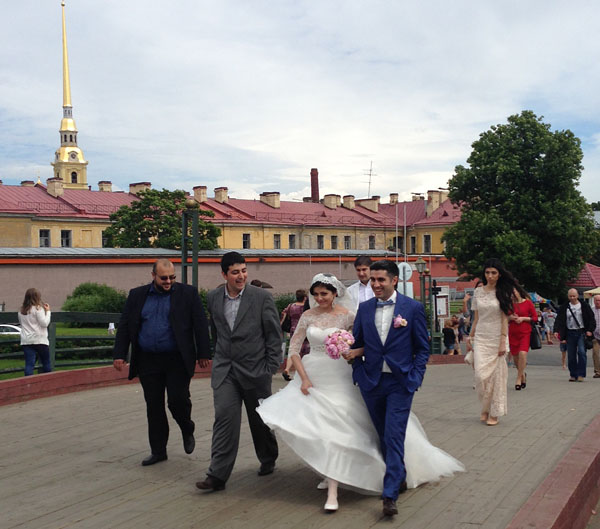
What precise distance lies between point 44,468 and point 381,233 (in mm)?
91451

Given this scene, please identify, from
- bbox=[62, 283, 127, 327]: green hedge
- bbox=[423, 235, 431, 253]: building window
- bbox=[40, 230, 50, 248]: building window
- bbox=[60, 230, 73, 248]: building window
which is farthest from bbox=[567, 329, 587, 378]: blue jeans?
bbox=[423, 235, 431, 253]: building window

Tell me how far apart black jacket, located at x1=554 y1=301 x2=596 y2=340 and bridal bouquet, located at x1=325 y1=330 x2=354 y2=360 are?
35.7ft

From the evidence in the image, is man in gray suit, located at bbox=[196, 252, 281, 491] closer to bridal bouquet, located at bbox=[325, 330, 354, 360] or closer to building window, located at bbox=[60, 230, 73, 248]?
bridal bouquet, located at bbox=[325, 330, 354, 360]

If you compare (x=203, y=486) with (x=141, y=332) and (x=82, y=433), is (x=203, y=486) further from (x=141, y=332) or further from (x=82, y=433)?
(x=82, y=433)

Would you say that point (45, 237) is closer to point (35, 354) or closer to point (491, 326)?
point (35, 354)

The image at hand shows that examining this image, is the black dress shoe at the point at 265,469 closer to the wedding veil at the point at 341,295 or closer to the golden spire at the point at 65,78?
the wedding veil at the point at 341,295

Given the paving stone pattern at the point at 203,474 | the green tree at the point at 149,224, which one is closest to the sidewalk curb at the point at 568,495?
the paving stone pattern at the point at 203,474

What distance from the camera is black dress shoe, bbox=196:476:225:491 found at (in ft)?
20.8

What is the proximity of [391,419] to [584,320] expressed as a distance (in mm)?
10909

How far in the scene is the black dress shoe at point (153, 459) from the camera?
741 centimetres

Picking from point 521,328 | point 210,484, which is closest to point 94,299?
point 521,328

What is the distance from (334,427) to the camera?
5.83m

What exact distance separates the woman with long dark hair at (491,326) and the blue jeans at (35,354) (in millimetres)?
6626

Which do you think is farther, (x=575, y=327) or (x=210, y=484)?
(x=575, y=327)
